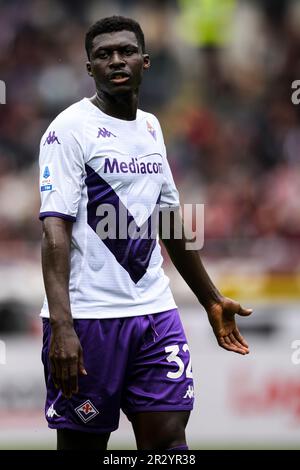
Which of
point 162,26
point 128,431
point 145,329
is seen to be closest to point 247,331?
point 128,431

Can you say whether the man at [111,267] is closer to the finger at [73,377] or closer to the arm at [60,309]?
the arm at [60,309]

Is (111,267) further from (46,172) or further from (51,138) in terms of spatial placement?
(51,138)

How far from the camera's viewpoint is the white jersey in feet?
15.7

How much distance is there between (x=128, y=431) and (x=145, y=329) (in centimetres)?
473

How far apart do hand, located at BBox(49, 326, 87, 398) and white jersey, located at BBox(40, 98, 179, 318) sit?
367 mm

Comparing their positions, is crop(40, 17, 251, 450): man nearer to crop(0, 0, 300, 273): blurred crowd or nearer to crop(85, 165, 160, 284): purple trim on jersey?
crop(85, 165, 160, 284): purple trim on jersey

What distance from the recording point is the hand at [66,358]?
4.54m

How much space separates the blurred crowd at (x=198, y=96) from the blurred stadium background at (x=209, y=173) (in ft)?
0.06

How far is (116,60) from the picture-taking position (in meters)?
4.84

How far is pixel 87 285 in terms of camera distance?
16.2 feet

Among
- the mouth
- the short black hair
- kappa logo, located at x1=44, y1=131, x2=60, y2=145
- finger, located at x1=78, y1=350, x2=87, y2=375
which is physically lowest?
finger, located at x1=78, y1=350, x2=87, y2=375

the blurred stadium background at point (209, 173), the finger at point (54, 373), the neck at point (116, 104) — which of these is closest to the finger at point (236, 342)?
the finger at point (54, 373)

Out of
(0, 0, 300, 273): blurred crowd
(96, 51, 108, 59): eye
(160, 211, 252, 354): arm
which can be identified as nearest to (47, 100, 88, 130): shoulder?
(96, 51, 108, 59): eye

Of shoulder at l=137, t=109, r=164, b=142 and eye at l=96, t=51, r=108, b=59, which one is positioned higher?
eye at l=96, t=51, r=108, b=59
